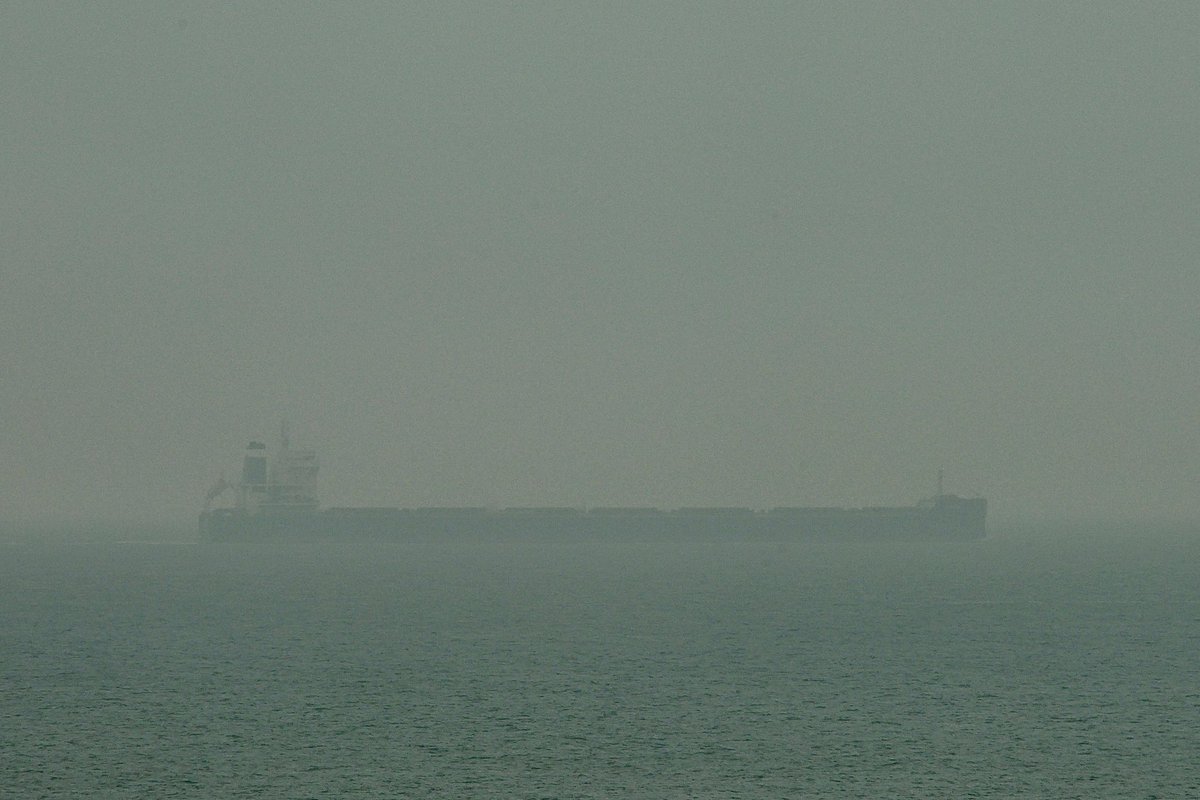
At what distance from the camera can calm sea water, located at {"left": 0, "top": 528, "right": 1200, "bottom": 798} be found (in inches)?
1410

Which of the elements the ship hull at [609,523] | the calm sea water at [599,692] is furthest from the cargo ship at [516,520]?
the calm sea water at [599,692]

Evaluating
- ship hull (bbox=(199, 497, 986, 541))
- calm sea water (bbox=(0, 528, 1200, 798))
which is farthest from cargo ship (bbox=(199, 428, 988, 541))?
calm sea water (bbox=(0, 528, 1200, 798))

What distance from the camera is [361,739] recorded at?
133 ft

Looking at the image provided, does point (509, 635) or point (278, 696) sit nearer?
point (278, 696)

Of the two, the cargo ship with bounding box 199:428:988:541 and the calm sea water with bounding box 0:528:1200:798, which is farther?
the cargo ship with bounding box 199:428:988:541

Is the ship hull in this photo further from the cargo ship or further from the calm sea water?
the calm sea water

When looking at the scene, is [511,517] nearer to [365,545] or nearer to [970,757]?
[365,545]

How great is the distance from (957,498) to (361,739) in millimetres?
157048

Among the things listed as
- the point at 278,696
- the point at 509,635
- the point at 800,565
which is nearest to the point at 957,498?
the point at 800,565

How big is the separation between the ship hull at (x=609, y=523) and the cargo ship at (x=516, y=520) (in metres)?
0.14

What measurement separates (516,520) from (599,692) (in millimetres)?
138966

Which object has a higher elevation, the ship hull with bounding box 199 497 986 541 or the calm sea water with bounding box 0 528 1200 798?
the ship hull with bounding box 199 497 986 541

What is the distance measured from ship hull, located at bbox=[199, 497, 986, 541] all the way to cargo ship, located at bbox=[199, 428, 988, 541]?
0.14 metres

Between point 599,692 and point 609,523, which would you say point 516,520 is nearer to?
point 609,523
